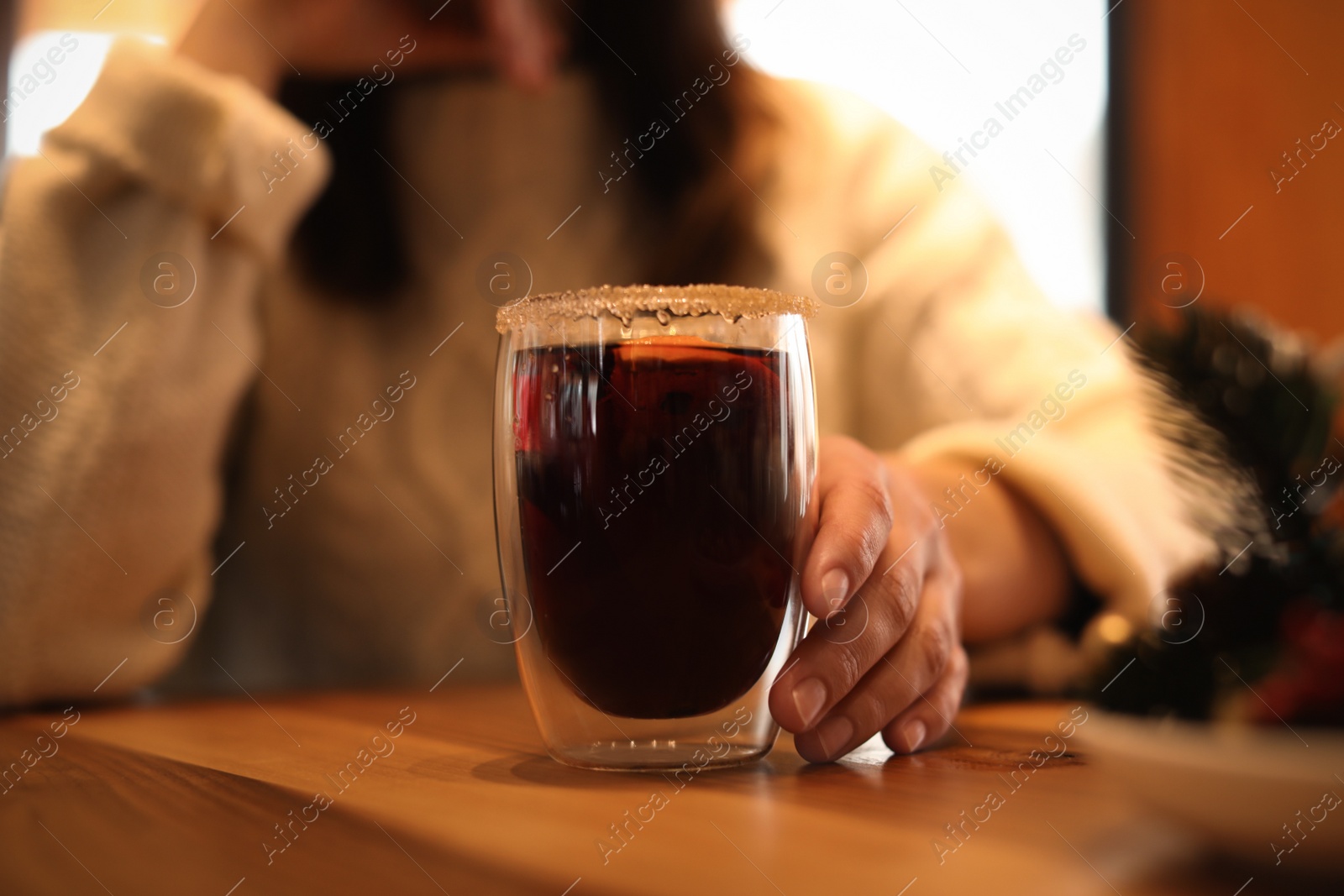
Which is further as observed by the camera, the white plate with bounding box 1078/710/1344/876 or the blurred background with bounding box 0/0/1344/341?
the blurred background with bounding box 0/0/1344/341

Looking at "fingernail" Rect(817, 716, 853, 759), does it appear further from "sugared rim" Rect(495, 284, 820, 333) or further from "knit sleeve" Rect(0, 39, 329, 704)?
"knit sleeve" Rect(0, 39, 329, 704)

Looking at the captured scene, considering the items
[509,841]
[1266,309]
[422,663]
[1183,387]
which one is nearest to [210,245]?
[422,663]

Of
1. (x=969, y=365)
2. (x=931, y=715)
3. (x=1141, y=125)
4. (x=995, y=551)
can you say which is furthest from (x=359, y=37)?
(x=1141, y=125)

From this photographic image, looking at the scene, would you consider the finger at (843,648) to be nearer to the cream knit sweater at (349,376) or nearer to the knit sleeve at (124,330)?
the cream knit sweater at (349,376)

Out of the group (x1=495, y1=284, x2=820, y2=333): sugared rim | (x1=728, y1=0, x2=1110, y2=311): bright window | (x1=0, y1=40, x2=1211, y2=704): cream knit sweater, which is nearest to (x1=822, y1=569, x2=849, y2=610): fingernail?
(x1=495, y1=284, x2=820, y2=333): sugared rim

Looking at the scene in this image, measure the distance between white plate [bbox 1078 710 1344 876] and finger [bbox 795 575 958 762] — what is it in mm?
195

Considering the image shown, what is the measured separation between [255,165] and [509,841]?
81 centimetres

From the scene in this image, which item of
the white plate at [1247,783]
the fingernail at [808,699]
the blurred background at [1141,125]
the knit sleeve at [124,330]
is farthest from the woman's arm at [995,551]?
the blurred background at [1141,125]

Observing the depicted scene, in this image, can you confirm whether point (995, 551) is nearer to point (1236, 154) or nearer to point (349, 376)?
point (349, 376)

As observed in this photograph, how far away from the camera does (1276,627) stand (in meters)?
0.31

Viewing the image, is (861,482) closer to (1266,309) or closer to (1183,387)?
(1183,387)

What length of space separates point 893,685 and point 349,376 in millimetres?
878

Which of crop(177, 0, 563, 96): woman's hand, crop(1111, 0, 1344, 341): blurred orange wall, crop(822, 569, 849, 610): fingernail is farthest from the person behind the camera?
crop(1111, 0, 1344, 341): blurred orange wall

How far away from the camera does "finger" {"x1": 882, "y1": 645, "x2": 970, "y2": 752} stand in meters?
0.54
